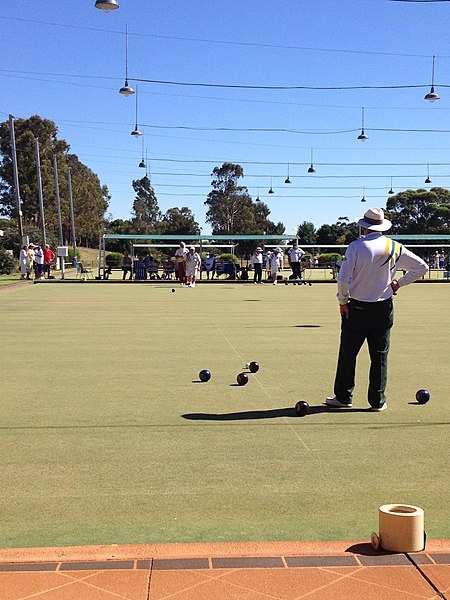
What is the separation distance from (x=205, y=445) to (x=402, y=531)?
2541mm

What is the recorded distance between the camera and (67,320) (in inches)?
687

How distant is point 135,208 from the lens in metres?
122

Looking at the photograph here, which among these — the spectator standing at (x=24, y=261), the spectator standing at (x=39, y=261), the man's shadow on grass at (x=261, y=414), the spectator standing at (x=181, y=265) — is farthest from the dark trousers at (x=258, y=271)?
the man's shadow on grass at (x=261, y=414)

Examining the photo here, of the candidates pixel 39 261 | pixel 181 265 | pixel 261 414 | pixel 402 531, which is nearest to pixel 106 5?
pixel 261 414

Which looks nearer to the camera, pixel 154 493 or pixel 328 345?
pixel 154 493

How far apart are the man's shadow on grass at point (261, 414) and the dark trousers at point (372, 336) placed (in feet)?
1.05

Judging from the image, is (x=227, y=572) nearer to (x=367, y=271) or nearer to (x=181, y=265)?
(x=367, y=271)

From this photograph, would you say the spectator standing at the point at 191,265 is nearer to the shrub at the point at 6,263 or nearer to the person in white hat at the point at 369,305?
the shrub at the point at 6,263

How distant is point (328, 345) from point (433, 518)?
8244mm

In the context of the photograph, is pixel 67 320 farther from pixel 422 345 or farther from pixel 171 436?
pixel 171 436

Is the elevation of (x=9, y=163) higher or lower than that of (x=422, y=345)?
higher

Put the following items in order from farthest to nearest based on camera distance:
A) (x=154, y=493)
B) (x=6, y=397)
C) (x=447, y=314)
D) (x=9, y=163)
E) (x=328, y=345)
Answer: (x=9, y=163) < (x=447, y=314) < (x=328, y=345) < (x=6, y=397) < (x=154, y=493)

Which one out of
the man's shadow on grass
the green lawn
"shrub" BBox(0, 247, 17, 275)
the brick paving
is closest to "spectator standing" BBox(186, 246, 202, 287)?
"shrub" BBox(0, 247, 17, 275)

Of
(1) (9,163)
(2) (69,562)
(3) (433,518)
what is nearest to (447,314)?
(3) (433,518)
